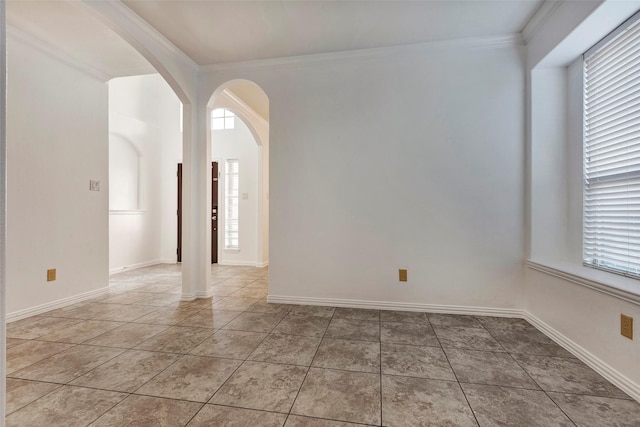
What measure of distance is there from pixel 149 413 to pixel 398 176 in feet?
8.45

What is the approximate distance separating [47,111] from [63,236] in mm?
1269

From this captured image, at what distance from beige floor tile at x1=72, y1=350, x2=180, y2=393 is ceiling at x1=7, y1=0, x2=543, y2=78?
2.48 meters

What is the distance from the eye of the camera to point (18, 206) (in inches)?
104

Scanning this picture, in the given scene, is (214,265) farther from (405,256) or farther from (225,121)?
(405,256)

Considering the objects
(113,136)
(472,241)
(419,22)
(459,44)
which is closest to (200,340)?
(472,241)

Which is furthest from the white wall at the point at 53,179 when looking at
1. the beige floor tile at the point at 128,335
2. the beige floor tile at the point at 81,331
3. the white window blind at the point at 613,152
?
the white window blind at the point at 613,152

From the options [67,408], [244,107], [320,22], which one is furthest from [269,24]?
[67,408]

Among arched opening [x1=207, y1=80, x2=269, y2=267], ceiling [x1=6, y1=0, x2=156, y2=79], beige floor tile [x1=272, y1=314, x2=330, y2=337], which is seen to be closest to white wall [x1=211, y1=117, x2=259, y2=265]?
arched opening [x1=207, y1=80, x2=269, y2=267]

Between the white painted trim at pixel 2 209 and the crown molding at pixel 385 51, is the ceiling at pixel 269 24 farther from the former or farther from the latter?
the white painted trim at pixel 2 209

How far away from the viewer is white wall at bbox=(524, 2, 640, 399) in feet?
→ 5.84

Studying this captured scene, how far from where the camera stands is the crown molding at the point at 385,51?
268cm

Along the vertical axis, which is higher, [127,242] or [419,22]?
[419,22]

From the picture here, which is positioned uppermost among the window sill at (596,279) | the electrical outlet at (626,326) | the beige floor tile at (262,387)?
the window sill at (596,279)

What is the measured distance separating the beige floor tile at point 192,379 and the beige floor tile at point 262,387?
0.06 meters
